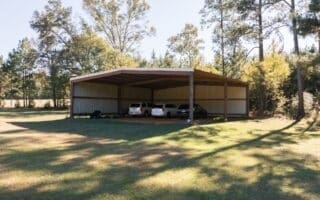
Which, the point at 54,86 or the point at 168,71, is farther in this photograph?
the point at 54,86

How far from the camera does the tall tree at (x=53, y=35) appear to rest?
46250 millimetres

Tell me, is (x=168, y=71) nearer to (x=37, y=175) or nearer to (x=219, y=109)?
(x=219, y=109)

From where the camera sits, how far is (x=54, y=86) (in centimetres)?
4650

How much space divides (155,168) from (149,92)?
25997mm

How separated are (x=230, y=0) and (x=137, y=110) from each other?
37.2ft

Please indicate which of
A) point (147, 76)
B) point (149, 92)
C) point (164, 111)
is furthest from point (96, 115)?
point (149, 92)

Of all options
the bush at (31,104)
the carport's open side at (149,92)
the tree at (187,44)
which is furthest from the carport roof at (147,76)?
the bush at (31,104)

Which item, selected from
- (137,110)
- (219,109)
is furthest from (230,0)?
(137,110)

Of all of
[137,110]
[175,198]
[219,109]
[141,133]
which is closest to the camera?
[175,198]

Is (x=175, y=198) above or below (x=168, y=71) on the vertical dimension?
below

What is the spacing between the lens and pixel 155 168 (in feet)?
28.4

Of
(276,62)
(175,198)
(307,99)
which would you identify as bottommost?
(175,198)

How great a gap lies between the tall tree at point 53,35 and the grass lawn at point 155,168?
33313 millimetres

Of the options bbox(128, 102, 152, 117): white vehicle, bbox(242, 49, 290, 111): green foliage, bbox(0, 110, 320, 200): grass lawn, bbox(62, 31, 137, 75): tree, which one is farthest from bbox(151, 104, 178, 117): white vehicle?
bbox(62, 31, 137, 75): tree
